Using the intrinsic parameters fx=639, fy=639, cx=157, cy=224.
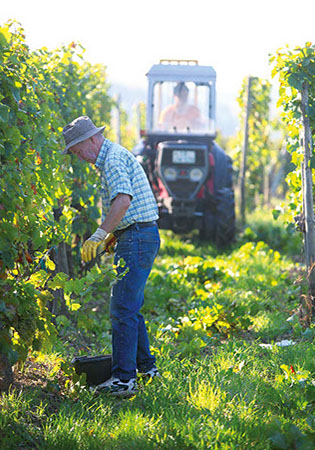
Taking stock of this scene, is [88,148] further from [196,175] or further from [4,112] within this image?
[196,175]

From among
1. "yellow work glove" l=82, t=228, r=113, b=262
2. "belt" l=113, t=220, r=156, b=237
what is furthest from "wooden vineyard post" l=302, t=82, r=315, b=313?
"yellow work glove" l=82, t=228, r=113, b=262

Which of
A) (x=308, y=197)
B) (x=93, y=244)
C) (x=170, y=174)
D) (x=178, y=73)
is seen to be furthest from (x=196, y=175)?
(x=93, y=244)

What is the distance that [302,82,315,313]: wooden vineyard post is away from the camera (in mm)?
5074

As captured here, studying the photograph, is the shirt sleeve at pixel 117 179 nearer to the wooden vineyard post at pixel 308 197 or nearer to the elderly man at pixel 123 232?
the elderly man at pixel 123 232

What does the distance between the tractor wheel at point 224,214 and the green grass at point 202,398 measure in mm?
3308

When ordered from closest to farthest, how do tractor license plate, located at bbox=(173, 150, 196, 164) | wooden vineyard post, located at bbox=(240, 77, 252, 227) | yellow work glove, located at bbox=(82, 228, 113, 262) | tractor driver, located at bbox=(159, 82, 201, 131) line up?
yellow work glove, located at bbox=(82, 228, 113, 262) < tractor license plate, located at bbox=(173, 150, 196, 164) < tractor driver, located at bbox=(159, 82, 201, 131) < wooden vineyard post, located at bbox=(240, 77, 252, 227)

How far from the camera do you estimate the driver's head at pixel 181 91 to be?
912 cm

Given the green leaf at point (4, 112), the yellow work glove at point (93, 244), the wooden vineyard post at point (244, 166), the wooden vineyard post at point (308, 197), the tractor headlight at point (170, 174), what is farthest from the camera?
the wooden vineyard post at point (244, 166)

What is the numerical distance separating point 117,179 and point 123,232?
1.20 ft

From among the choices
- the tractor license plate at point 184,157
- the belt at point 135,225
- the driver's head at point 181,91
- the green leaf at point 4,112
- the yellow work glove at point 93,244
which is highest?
the driver's head at point 181,91

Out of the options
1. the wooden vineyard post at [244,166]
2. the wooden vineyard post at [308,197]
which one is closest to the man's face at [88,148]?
the wooden vineyard post at [308,197]

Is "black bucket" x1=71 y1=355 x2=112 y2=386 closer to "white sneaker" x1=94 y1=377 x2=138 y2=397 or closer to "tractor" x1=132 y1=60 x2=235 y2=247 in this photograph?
"white sneaker" x1=94 y1=377 x2=138 y2=397

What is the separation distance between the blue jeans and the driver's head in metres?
5.51

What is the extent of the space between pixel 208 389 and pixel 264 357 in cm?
72
